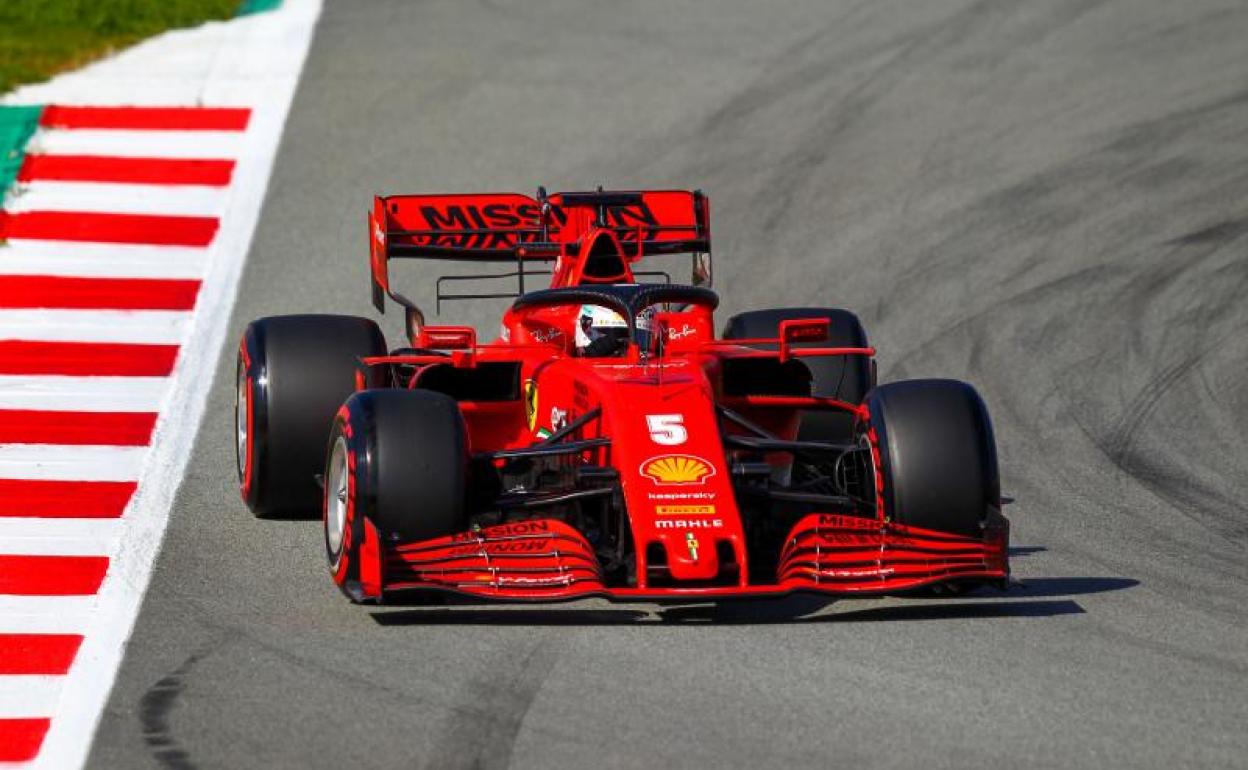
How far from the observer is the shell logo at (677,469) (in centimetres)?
893

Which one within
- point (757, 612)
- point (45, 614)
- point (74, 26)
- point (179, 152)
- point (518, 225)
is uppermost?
point (74, 26)

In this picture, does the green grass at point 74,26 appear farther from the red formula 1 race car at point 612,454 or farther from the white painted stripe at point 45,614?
the white painted stripe at point 45,614

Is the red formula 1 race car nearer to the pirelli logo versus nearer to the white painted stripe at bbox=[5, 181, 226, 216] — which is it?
the pirelli logo

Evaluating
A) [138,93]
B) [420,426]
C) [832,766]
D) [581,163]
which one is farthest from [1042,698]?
[138,93]

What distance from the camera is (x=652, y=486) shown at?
8883 mm

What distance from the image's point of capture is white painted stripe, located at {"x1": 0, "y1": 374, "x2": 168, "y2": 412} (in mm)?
12984

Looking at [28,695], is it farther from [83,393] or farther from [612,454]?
[83,393]

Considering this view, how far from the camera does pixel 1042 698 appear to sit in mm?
7914

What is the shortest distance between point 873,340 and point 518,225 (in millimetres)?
3157

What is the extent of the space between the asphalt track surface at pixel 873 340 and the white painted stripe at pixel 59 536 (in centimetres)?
35

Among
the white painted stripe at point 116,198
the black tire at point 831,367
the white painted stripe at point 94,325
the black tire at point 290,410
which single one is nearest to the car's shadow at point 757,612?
the black tire at point 290,410

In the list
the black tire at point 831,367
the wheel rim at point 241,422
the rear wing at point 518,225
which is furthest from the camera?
the rear wing at point 518,225

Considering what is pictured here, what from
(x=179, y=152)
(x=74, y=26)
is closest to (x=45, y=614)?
(x=179, y=152)

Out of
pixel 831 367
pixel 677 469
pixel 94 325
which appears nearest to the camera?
pixel 677 469
